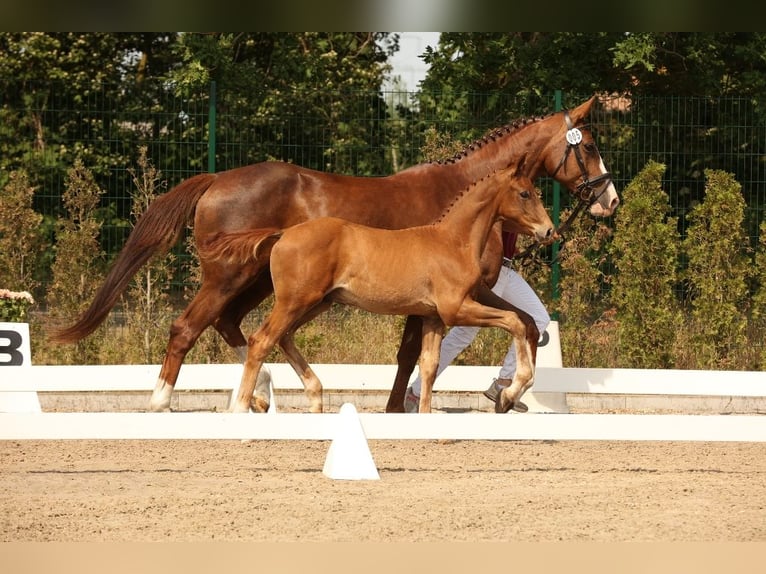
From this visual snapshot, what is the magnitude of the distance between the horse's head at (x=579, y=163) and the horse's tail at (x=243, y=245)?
6.33 ft

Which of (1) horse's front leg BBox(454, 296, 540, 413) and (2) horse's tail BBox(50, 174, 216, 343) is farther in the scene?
(2) horse's tail BBox(50, 174, 216, 343)

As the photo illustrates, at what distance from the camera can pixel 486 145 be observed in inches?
311

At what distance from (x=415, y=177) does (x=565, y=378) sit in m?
1.85

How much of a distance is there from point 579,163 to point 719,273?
4641 millimetres

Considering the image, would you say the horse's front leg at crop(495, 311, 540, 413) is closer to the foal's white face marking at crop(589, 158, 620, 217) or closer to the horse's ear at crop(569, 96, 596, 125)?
the foal's white face marking at crop(589, 158, 620, 217)

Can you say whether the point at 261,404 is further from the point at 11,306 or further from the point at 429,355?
the point at 11,306

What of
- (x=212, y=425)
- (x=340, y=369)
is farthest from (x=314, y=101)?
(x=212, y=425)

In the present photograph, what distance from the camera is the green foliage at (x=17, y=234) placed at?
39.4 ft

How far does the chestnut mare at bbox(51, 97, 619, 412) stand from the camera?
7691 mm

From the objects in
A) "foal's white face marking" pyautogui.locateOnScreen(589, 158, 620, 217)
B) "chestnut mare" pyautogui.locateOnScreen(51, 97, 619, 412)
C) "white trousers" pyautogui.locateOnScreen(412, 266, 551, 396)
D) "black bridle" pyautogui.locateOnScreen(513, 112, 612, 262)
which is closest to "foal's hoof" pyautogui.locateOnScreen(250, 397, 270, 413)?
"chestnut mare" pyautogui.locateOnScreen(51, 97, 619, 412)

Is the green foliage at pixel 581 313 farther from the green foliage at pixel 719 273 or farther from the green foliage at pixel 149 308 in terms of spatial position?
the green foliage at pixel 149 308

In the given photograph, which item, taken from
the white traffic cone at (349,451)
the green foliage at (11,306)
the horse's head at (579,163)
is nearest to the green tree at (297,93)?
the green foliage at (11,306)

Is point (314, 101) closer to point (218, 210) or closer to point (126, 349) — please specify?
point (126, 349)

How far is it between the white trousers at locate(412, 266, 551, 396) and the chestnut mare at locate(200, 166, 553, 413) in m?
0.99
